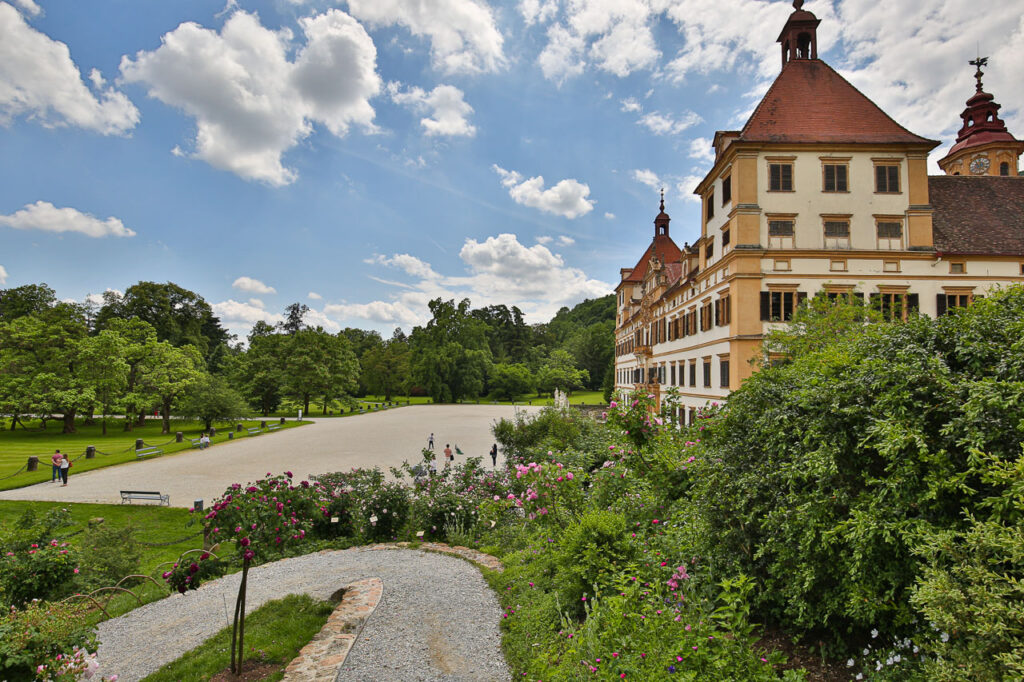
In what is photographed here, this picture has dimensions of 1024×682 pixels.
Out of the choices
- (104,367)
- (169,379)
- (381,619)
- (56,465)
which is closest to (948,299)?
(381,619)

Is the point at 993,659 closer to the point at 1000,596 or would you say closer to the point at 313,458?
the point at 1000,596

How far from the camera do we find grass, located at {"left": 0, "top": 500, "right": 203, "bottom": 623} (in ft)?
31.0

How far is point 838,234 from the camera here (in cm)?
1955

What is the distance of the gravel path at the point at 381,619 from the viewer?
5.95 m

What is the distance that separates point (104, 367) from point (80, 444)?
764 cm

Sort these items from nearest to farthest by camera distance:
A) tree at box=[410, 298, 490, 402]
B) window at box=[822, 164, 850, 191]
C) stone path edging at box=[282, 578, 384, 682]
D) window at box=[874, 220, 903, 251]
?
stone path edging at box=[282, 578, 384, 682], window at box=[874, 220, 903, 251], window at box=[822, 164, 850, 191], tree at box=[410, 298, 490, 402]

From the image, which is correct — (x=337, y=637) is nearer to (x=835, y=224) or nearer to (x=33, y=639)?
(x=33, y=639)

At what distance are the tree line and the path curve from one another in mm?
11398

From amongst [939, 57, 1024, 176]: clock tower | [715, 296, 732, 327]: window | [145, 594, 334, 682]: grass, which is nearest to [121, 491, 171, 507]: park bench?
[145, 594, 334, 682]: grass

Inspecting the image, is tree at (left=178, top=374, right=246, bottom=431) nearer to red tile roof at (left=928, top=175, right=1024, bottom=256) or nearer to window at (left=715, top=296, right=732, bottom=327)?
window at (left=715, top=296, right=732, bottom=327)

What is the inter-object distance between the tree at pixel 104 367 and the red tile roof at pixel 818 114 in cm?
4439

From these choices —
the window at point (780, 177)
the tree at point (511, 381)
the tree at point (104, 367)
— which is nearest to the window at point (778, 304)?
the window at point (780, 177)

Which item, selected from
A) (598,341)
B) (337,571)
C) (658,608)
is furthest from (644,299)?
(598,341)

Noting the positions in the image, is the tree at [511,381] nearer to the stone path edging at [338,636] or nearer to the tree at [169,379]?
the tree at [169,379]
